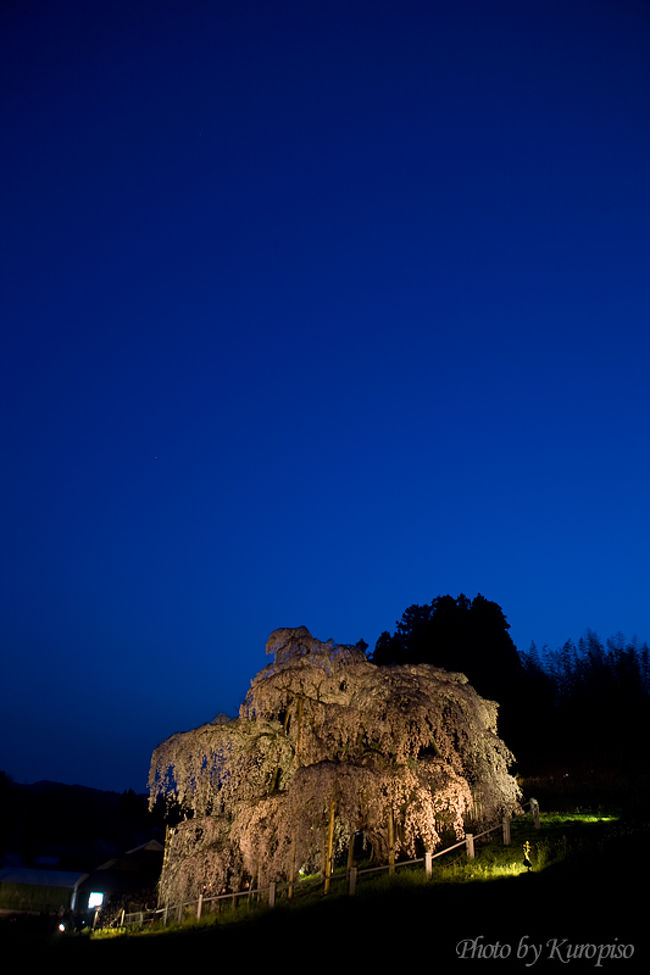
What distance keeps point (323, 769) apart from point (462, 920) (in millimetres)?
4737

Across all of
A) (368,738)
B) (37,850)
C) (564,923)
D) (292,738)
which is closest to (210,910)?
(292,738)

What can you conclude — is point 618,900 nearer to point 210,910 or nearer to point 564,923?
point 564,923

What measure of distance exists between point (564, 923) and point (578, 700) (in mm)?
54655

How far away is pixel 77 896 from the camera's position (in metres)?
34.0

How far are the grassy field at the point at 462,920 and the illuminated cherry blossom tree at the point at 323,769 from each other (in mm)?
1247

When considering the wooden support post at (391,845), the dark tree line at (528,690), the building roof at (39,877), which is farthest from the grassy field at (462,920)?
the dark tree line at (528,690)

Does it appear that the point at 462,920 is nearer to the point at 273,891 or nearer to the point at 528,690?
the point at 273,891

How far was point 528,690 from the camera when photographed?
181 ft

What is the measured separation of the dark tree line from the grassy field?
95.8 feet

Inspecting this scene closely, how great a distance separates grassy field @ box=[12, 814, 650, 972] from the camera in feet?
32.3

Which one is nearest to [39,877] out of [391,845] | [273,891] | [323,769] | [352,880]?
[273,891]

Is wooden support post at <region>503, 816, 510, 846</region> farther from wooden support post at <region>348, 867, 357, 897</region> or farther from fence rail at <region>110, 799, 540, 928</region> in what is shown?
wooden support post at <region>348, 867, 357, 897</region>

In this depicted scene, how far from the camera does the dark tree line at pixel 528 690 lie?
4700 cm

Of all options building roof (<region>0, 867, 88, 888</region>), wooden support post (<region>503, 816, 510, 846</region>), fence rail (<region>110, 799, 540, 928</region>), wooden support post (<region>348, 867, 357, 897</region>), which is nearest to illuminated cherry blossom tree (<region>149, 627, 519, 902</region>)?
fence rail (<region>110, 799, 540, 928</region>)
